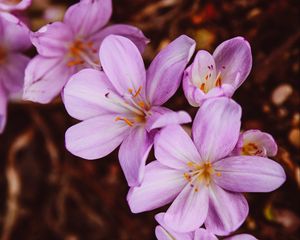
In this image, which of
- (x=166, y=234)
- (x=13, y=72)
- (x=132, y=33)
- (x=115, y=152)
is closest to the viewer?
(x=166, y=234)

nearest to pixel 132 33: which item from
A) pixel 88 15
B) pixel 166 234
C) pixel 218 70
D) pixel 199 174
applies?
pixel 88 15

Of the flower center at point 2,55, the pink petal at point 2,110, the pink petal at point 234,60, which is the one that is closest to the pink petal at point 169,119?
the pink petal at point 234,60

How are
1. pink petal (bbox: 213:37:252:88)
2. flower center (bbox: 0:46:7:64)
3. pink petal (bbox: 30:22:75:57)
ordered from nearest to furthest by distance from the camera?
pink petal (bbox: 213:37:252:88)
pink petal (bbox: 30:22:75:57)
flower center (bbox: 0:46:7:64)

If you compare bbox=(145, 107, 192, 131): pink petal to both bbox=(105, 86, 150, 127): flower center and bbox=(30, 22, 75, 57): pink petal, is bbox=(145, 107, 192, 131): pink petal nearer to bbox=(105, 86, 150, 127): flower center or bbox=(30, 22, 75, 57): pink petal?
bbox=(105, 86, 150, 127): flower center

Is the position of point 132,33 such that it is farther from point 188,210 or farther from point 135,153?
point 188,210

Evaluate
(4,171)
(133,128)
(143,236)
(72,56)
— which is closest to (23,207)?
(4,171)

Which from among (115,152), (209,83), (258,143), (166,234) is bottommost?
(115,152)

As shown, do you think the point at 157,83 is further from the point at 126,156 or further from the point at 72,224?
the point at 72,224

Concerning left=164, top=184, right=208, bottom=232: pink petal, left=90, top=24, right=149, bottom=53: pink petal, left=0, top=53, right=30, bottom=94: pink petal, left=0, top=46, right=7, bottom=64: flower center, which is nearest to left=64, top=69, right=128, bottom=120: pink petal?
left=90, top=24, right=149, bottom=53: pink petal
